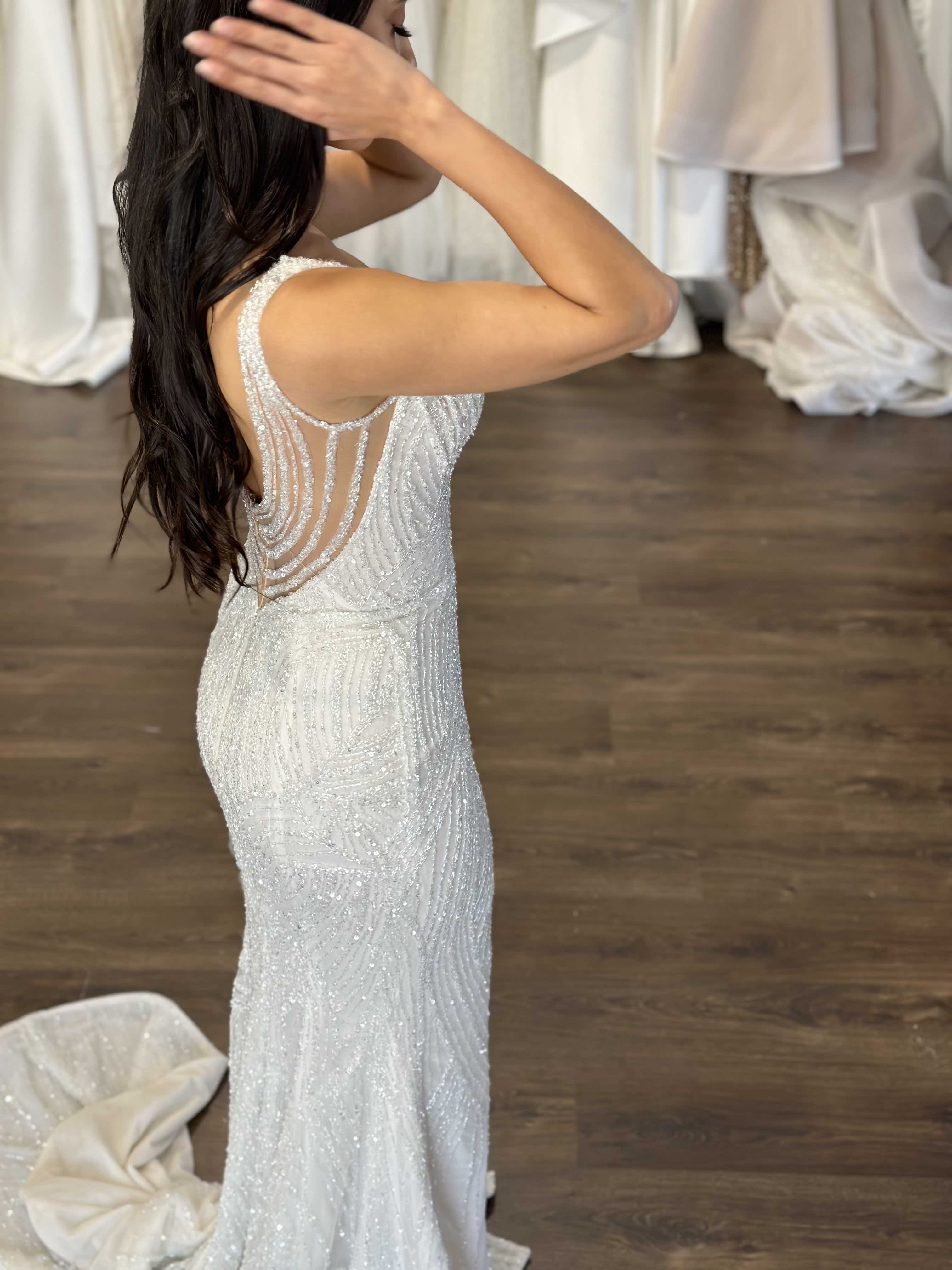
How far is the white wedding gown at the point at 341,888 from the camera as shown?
4.00 feet

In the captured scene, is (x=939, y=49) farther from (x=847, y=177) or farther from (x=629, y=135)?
(x=629, y=135)

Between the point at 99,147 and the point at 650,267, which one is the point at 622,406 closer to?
the point at 99,147

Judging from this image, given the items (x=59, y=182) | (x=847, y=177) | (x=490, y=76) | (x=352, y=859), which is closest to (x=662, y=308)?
(x=352, y=859)

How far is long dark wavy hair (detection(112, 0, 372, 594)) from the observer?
3.42 feet

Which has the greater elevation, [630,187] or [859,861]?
[630,187]

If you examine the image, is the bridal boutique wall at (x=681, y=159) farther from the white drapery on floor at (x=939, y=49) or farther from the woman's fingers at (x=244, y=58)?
the woman's fingers at (x=244, y=58)

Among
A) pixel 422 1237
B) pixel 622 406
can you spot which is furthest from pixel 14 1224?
pixel 622 406

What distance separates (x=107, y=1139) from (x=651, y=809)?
3.58 feet

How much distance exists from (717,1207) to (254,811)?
927 millimetres

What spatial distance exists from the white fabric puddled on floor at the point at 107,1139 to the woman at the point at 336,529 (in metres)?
0.13

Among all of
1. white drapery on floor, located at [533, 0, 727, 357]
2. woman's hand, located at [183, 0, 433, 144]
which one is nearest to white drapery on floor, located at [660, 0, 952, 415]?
white drapery on floor, located at [533, 0, 727, 357]

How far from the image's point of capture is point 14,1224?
5.90 feet

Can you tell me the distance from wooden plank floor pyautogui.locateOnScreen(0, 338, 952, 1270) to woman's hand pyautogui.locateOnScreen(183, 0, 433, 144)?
126 cm

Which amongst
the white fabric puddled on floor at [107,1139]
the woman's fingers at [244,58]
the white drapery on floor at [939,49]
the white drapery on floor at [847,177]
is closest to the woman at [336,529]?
the woman's fingers at [244,58]
